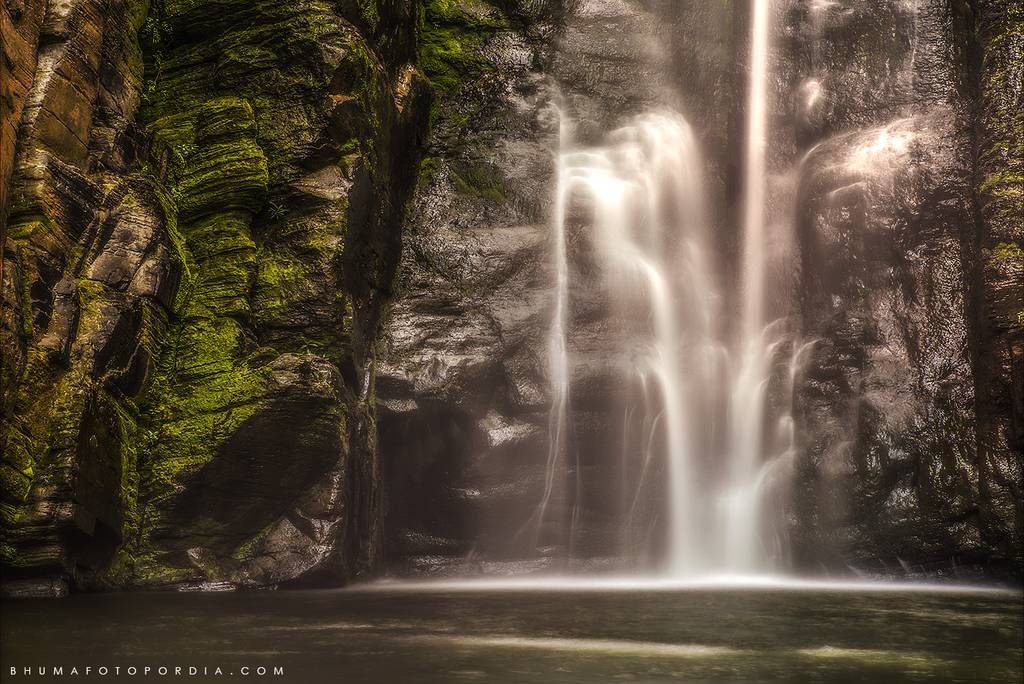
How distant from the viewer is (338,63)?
11.3 m

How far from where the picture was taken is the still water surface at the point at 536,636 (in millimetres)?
4812

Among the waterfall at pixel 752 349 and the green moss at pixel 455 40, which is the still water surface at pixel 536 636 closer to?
the waterfall at pixel 752 349

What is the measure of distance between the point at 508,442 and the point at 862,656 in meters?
6.43

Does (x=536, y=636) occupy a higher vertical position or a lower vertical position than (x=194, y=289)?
lower

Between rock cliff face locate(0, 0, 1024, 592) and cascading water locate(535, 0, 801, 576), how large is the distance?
0.32 meters

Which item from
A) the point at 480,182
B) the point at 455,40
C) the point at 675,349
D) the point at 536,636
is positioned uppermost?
the point at 455,40

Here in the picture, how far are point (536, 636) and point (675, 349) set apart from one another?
22.7 feet

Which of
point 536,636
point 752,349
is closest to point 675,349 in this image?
point 752,349

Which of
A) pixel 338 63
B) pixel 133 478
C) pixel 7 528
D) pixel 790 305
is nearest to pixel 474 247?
pixel 338 63

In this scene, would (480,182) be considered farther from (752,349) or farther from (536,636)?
(536,636)

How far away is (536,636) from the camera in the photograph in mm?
6012

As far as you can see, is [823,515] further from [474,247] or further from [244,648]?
[244,648]

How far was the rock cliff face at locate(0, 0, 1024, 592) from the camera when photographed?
30.9ft

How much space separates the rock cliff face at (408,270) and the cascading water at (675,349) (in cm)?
32
